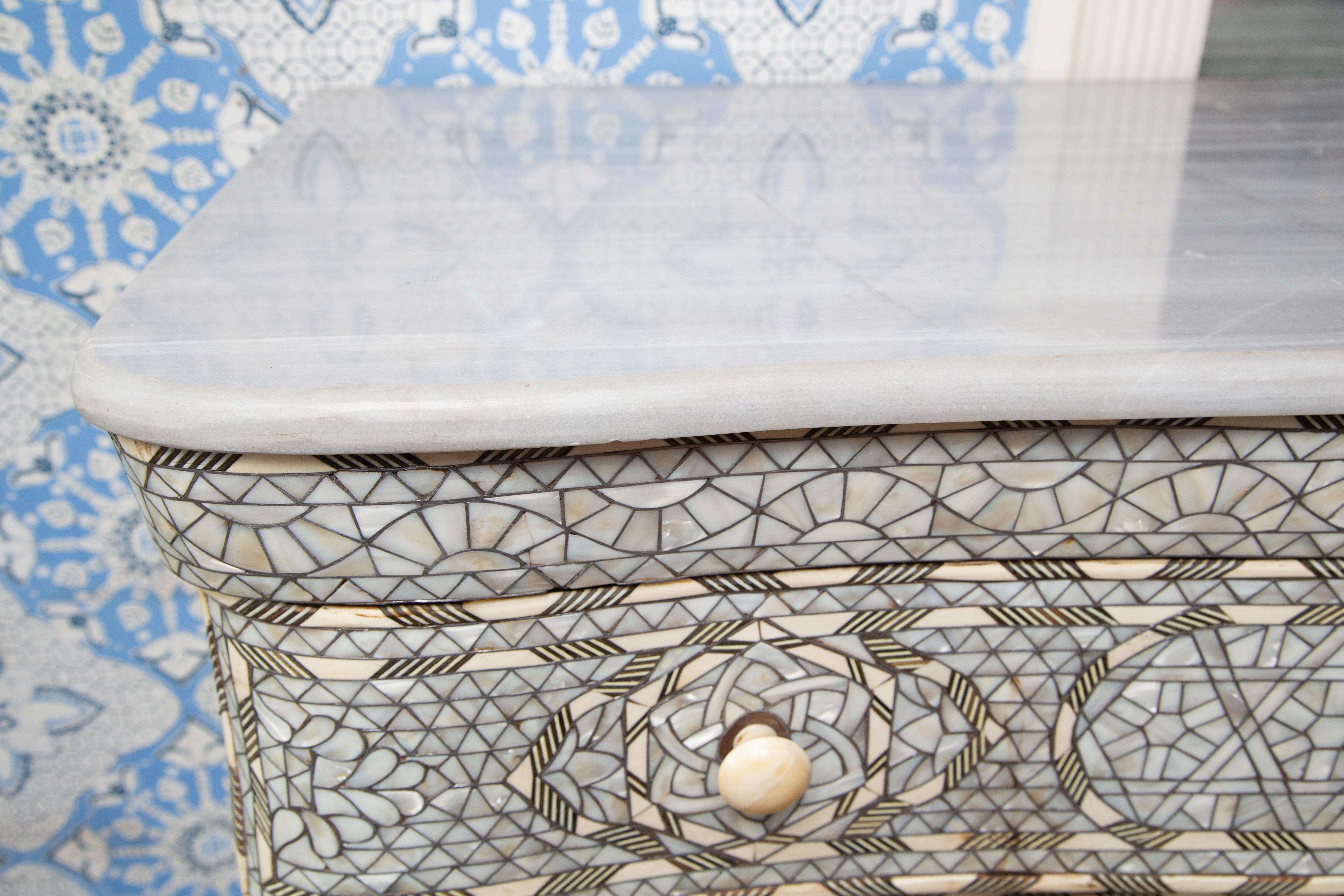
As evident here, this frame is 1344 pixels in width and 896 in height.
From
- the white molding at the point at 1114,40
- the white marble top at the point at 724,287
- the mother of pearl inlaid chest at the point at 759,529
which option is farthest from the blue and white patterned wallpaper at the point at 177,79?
the mother of pearl inlaid chest at the point at 759,529

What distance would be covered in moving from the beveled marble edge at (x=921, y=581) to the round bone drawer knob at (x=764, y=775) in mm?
44

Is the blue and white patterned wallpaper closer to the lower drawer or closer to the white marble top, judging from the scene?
the white marble top

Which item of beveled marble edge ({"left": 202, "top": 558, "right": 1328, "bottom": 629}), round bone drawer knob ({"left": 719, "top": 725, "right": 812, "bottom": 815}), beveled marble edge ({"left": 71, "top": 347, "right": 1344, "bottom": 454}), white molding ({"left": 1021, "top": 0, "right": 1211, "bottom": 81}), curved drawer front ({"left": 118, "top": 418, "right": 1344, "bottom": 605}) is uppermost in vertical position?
white molding ({"left": 1021, "top": 0, "right": 1211, "bottom": 81})

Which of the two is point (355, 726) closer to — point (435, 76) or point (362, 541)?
point (362, 541)

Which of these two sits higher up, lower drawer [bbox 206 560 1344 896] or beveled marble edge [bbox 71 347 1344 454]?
beveled marble edge [bbox 71 347 1344 454]

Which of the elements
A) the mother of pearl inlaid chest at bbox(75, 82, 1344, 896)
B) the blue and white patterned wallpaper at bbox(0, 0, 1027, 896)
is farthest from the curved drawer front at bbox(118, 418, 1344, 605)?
the blue and white patterned wallpaper at bbox(0, 0, 1027, 896)

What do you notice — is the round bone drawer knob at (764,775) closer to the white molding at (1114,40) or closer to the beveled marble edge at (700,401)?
the beveled marble edge at (700,401)

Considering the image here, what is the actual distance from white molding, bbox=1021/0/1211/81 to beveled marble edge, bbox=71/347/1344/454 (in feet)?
1.56

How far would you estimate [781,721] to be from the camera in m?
0.36

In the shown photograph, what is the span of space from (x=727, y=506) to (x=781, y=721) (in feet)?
0.33

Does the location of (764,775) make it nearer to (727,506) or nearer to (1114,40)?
(727,506)

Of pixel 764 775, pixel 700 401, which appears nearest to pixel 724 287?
pixel 700 401

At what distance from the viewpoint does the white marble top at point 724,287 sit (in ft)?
0.90

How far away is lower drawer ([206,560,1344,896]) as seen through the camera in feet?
1.08
